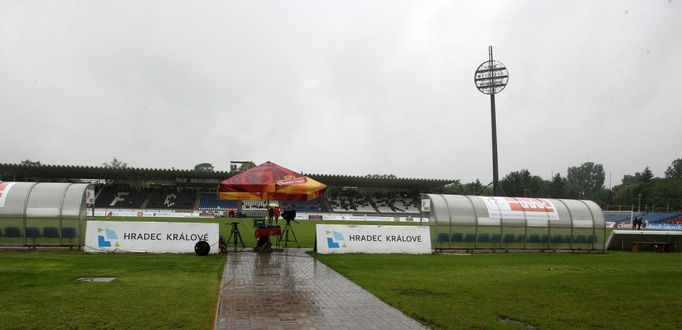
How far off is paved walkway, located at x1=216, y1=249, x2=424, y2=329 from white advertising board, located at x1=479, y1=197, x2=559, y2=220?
1038 cm

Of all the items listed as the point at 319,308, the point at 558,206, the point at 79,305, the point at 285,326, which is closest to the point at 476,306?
the point at 319,308

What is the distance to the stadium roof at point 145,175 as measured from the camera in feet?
202

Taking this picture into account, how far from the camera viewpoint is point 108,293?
31.6ft

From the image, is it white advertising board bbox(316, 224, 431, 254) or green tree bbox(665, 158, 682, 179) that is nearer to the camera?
white advertising board bbox(316, 224, 431, 254)

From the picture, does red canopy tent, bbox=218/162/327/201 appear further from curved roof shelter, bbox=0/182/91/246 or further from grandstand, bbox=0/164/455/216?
grandstand, bbox=0/164/455/216

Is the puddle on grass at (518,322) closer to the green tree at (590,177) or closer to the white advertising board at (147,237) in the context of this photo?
the white advertising board at (147,237)

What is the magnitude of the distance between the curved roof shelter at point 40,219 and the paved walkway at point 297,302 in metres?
7.82

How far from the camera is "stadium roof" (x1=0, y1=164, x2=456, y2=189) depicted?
61.5 m

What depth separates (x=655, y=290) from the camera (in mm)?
11594

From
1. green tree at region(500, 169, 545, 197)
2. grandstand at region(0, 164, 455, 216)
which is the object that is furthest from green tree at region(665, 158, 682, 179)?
grandstand at region(0, 164, 455, 216)

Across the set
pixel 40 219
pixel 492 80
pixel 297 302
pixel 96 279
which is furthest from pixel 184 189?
pixel 297 302

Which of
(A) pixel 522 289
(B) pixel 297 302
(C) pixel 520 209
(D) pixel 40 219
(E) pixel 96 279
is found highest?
(C) pixel 520 209

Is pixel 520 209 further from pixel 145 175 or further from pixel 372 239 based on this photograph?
pixel 145 175

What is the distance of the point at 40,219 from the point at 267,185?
8.55 metres
